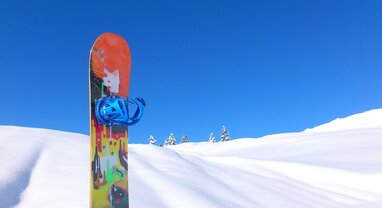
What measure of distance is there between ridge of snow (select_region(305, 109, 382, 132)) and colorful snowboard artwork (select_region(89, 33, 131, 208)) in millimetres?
39315

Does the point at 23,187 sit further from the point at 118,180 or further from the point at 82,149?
the point at 82,149

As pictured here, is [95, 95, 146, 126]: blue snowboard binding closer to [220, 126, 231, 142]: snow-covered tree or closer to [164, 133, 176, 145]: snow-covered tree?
[164, 133, 176, 145]: snow-covered tree

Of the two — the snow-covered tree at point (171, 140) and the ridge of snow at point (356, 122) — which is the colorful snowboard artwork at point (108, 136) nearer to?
the ridge of snow at point (356, 122)

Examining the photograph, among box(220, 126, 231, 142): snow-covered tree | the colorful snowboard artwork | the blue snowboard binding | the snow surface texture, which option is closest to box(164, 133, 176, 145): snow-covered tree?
box(220, 126, 231, 142): snow-covered tree

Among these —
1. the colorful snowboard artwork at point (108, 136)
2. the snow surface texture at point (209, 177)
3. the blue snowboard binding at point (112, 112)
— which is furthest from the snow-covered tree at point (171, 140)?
the blue snowboard binding at point (112, 112)

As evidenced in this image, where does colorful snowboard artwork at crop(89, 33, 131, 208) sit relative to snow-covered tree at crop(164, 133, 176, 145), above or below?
below

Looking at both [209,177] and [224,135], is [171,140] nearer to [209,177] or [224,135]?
[224,135]

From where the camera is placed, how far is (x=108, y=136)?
4.79 metres

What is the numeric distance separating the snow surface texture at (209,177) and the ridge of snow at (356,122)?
29.5m

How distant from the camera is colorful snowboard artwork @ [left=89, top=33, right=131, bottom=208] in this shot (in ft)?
14.5

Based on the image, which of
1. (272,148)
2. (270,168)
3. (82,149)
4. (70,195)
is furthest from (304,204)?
(272,148)

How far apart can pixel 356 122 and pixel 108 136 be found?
43.9m

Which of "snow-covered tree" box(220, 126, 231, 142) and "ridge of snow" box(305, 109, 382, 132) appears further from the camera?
"snow-covered tree" box(220, 126, 231, 142)

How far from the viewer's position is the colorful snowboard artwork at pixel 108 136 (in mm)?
4430
